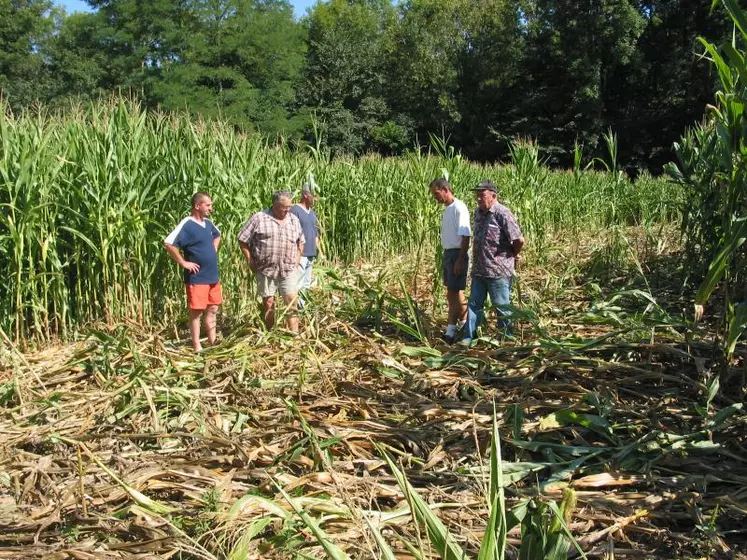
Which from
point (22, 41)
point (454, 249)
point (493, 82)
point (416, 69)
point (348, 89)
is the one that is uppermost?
point (22, 41)

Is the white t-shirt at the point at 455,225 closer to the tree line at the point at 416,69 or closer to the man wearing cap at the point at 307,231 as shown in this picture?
the man wearing cap at the point at 307,231

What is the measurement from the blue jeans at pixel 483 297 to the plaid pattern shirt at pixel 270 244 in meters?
1.75

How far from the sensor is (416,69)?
3988 centimetres

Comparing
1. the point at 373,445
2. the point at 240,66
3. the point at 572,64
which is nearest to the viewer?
the point at 373,445

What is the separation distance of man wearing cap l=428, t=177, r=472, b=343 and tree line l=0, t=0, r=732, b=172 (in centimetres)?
2424

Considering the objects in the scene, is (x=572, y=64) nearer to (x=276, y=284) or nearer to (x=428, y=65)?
(x=428, y=65)

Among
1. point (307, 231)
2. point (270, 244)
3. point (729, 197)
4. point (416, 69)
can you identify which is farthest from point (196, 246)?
point (416, 69)

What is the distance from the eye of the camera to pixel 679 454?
3385 mm

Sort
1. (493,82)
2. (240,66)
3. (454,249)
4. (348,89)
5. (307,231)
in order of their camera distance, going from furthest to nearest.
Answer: (348,89)
(493,82)
(240,66)
(307,231)
(454,249)

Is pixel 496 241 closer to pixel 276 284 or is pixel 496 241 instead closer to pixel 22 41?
pixel 276 284

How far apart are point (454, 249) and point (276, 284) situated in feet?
5.80

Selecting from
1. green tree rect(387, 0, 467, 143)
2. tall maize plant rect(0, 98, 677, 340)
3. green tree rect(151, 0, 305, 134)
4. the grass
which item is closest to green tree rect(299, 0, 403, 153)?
green tree rect(387, 0, 467, 143)

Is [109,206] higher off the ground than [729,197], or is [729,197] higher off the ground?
[109,206]

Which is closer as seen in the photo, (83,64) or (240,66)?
(83,64)
